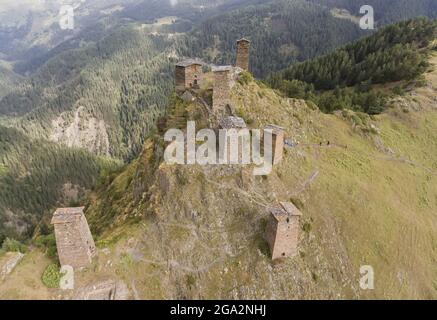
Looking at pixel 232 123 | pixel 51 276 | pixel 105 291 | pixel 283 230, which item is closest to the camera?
pixel 51 276

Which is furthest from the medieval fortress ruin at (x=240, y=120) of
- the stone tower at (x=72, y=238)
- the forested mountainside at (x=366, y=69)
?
the forested mountainside at (x=366, y=69)

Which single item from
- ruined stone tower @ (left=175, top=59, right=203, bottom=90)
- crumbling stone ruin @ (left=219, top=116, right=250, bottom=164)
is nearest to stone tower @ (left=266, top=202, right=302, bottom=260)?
crumbling stone ruin @ (left=219, top=116, right=250, bottom=164)

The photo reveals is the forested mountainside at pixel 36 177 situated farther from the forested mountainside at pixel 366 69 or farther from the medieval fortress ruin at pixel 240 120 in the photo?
the medieval fortress ruin at pixel 240 120

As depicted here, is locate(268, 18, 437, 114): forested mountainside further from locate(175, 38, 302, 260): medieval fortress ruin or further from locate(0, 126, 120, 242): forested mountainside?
locate(0, 126, 120, 242): forested mountainside

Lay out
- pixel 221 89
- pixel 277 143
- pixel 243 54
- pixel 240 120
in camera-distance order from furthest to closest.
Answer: pixel 243 54 < pixel 221 89 < pixel 240 120 < pixel 277 143

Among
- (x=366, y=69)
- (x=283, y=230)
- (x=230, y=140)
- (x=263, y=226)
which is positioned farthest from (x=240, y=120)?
(x=366, y=69)

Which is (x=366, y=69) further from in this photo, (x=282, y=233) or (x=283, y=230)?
(x=282, y=233)
